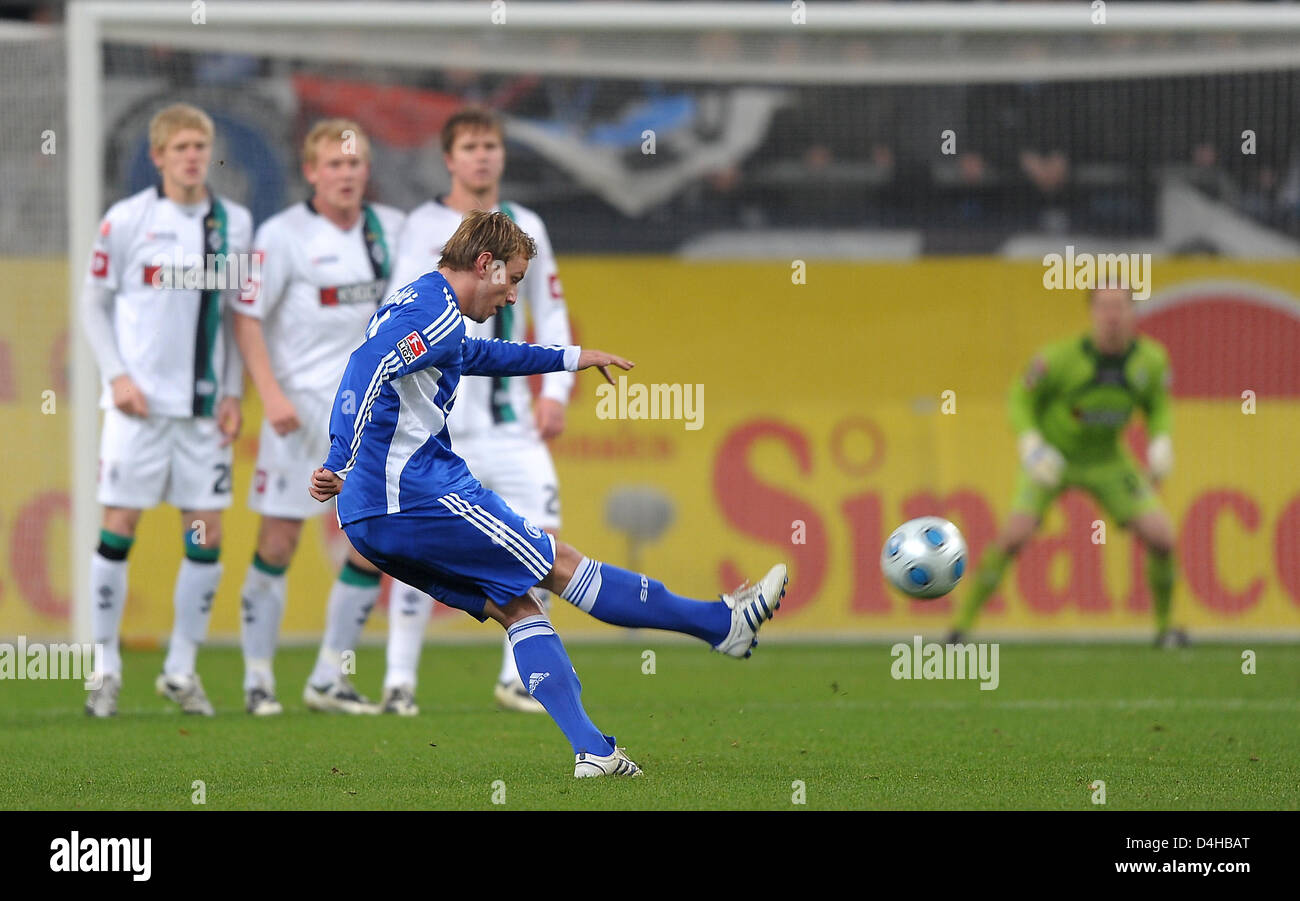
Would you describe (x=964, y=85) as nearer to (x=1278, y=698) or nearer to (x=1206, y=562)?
(x=1206, y=562)

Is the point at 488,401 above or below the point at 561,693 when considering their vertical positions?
above

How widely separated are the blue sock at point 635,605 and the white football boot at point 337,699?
250cm

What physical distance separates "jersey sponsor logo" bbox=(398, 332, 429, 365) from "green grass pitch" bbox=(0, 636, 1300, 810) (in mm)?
1288

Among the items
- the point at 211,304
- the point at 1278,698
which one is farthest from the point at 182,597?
the point at 1278,698

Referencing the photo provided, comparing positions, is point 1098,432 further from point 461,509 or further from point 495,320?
point 461,509

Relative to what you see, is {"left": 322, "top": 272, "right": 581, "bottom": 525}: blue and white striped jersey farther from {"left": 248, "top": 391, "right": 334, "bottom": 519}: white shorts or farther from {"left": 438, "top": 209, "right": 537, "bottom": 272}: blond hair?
{"left": 248, "top": 391, "right": 334, "bottom": 519}: white shorts

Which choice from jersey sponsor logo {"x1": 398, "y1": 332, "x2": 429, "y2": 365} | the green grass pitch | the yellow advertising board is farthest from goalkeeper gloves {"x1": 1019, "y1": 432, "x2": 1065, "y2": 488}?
jersey sponsor logo {"x1": 398, "y1": 332, "x2": 429, "y2": 365}

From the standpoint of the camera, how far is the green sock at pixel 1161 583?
11.5 meters

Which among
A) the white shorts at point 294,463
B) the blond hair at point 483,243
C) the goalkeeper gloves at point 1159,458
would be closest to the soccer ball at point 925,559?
the blond hair at point 483,243

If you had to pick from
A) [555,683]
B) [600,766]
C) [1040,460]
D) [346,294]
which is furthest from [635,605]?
[1040,460]

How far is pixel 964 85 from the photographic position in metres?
12.4

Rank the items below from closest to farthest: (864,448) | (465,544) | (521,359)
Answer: (465,544), (521,359), (864,448)

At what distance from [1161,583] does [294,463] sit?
5.75 meters

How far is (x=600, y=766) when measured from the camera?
19.2 feet
